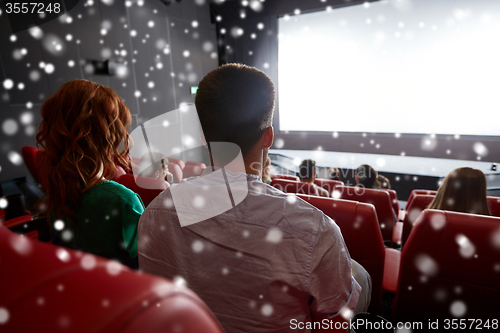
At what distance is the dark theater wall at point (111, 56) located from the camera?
428 cm

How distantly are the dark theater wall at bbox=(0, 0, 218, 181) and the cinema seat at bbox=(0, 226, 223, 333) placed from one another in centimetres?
350

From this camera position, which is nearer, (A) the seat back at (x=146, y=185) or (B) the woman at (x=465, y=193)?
(B) the woman at (x=465, y=193)

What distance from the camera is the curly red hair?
104cm

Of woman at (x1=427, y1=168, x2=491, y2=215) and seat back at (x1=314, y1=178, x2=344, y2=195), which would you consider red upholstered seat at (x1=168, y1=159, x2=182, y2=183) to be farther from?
woman at (x1=427, y1=168, x2=491, y2=215)

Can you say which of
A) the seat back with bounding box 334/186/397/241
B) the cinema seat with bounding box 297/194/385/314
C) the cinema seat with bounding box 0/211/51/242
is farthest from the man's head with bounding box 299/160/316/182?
the cinema seat with bounding box 0/211/51/242

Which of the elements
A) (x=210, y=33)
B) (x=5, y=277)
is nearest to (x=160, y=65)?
(x=210, y=33)

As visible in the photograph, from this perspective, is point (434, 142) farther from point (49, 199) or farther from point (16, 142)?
point (16, 142)

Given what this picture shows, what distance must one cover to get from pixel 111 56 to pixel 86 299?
644 centimetres

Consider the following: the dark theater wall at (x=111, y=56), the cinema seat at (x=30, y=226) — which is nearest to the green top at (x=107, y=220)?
the cinema seat at (x=30, y=226)

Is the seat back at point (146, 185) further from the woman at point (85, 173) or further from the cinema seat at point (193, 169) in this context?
the cinema seat at point (193, 169)

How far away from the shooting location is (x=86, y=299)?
0.18m

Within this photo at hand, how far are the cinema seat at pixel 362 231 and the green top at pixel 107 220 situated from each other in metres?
0.98

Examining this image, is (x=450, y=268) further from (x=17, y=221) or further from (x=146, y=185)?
(x=17, y=221)

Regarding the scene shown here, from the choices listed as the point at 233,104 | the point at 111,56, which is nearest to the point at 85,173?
the point at 233,104
